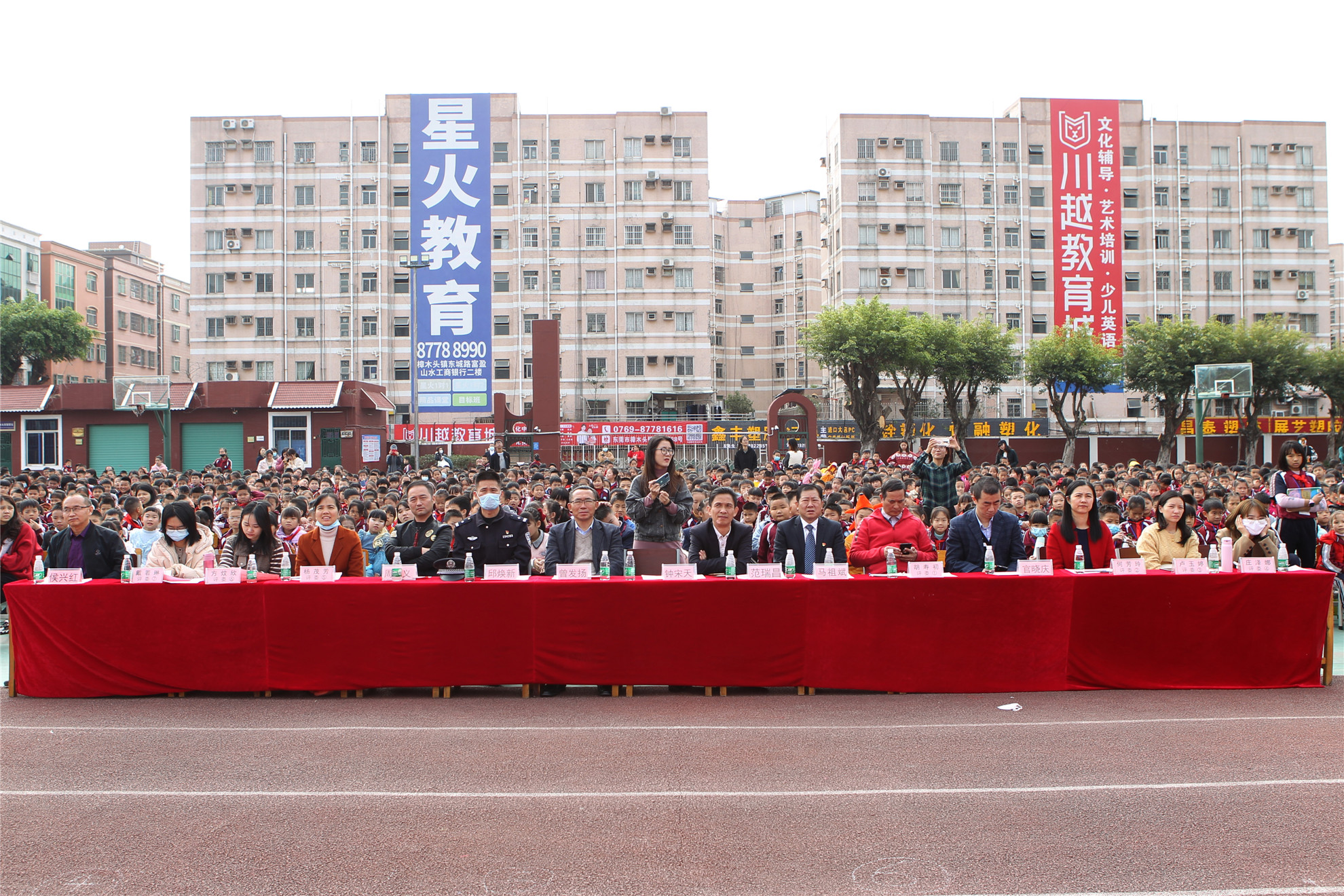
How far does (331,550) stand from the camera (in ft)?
27.0

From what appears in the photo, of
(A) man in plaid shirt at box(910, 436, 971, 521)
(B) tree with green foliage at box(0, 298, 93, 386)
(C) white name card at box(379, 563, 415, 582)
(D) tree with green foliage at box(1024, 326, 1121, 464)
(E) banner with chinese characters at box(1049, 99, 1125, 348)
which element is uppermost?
(E) banner with chinese characters at box(1049, 99, 1125, 348)

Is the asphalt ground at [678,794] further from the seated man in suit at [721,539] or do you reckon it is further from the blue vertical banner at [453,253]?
the blue vertical banner at [453,253]

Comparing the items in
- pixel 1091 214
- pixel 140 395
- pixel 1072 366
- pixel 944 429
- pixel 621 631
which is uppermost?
pixel 1091 214

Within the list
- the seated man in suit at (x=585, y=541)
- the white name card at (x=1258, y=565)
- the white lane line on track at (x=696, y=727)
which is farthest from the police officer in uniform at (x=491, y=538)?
the white name card at (x=1258, y=565)

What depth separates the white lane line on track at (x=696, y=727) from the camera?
21.8 ft

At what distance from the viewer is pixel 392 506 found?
11938 mm

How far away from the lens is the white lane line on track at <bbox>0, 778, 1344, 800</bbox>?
5340 mm

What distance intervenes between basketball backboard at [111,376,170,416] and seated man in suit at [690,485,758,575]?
3278 centimetres

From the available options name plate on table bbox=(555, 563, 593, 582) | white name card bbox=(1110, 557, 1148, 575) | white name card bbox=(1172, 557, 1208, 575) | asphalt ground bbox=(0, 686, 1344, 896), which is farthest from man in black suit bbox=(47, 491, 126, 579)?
white name card bbox=(1172, 557, 1208, 575)

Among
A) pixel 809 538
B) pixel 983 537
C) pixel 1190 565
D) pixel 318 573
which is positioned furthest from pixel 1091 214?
pixel 318 573

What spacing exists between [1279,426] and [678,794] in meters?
48.6

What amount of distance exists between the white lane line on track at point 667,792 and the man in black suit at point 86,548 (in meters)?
3.30

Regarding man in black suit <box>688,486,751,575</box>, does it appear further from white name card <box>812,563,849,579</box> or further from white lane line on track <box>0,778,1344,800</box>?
white lane line on track <box>0,778,1344,800</box>

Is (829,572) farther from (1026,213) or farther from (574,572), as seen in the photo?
(1026,213)
